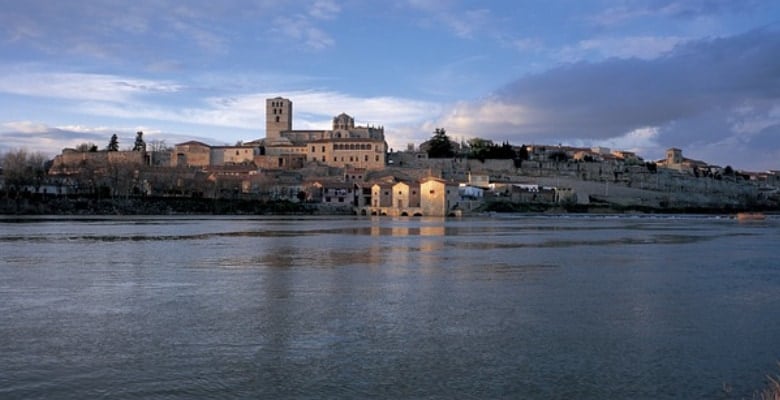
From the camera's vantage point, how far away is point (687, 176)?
271 ft

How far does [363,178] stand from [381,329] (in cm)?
5511

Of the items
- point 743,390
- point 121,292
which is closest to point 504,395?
point 743,390

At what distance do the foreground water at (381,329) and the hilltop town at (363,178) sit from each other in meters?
36.9

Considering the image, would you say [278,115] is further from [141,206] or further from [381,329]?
[381,329]

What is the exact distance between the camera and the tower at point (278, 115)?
267 feet

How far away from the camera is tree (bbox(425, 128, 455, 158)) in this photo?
2825 inches

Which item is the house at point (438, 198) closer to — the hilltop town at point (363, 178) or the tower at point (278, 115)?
the hilltop town at point (363, 178)

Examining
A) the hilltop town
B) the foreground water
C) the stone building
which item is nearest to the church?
the hilltop town

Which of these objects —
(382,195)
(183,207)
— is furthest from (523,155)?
(183,207)

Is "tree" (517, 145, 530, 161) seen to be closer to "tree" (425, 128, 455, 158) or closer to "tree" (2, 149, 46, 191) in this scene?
"tree" (425, 128, 455, 158)

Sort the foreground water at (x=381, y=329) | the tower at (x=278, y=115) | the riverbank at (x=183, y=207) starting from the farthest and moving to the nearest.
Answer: the tower at (x=278, y=115), the riverbank at (x=183, y=207), the foreground water at (x=381, y=329)

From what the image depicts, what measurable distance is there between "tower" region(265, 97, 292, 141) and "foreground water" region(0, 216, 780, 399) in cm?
6783

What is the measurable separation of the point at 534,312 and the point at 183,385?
14.8ft

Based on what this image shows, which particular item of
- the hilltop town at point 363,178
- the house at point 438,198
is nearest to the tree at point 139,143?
the hilltop town at point 363,178
